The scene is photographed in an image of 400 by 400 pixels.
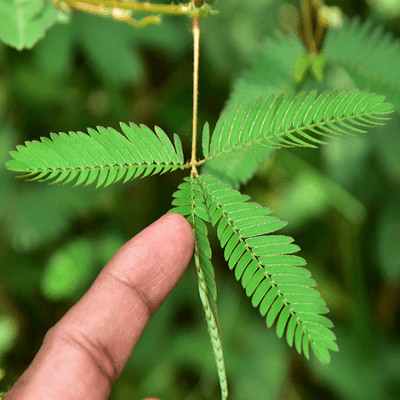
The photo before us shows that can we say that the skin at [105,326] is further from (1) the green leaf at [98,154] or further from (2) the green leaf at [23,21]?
(2) the green leaf at [23,21]

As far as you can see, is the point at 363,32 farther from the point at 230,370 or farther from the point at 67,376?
the point at 230,370

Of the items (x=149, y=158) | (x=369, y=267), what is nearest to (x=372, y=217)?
(x=369, y=267)

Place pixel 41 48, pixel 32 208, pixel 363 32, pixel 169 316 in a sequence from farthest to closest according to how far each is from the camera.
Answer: pixel 169 316, pixel 32 208, pixel 41 48, pixel 363 32

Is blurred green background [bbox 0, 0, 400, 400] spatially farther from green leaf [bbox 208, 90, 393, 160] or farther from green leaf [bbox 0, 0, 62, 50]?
green leaf [bbox 208, 90, 393, 160]

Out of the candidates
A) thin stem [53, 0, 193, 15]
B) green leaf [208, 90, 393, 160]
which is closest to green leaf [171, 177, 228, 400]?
green leaf [208, 90, 393, 160]

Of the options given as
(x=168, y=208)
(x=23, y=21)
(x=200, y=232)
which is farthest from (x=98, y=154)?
(x=168, y=208)

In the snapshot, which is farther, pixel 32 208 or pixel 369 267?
pixel 369 267
